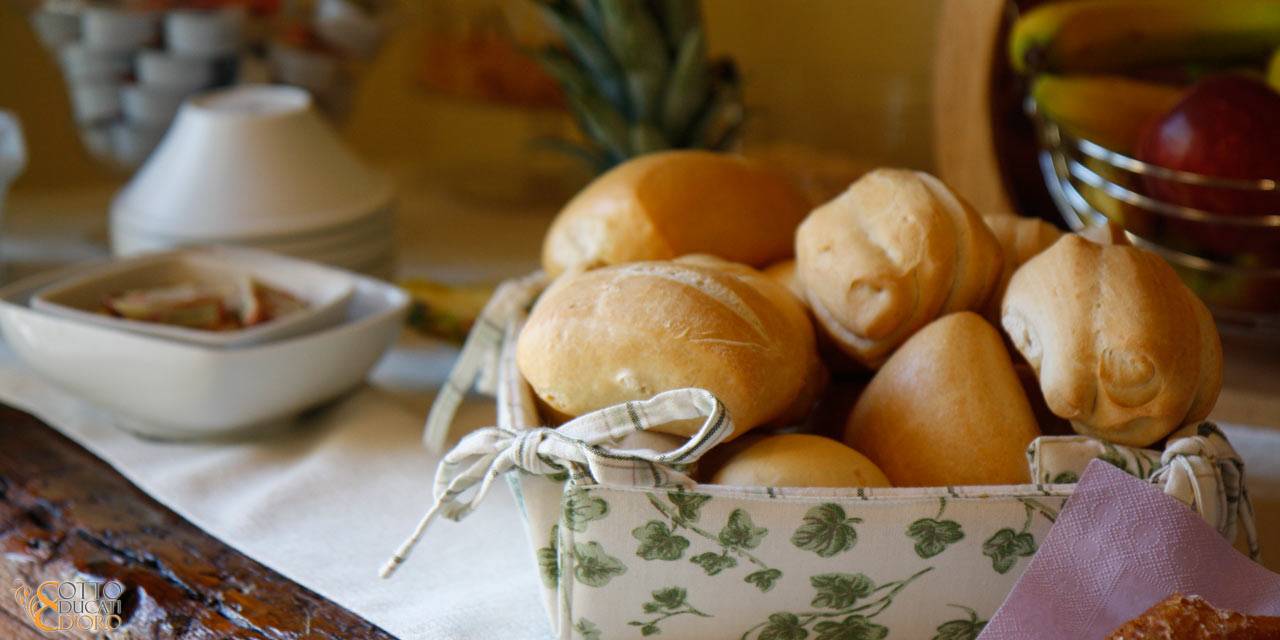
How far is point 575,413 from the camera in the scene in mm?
439

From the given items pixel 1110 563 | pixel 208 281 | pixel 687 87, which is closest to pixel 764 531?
pixel 1110 563

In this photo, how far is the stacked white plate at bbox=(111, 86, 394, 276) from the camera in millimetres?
768

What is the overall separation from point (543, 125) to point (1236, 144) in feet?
2.82

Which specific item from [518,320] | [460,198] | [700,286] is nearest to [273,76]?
[460,198]

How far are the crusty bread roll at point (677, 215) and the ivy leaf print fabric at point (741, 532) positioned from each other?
0.64 feet

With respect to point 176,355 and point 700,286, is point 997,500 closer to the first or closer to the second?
point 700,286

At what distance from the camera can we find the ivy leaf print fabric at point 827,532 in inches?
15.1

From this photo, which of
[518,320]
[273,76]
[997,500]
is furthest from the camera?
[273,76]

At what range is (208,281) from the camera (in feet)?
2.29

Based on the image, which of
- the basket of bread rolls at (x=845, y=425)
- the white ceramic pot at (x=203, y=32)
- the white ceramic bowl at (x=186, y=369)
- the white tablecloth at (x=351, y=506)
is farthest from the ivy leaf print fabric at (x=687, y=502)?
the white ceramic pot at (x=203, y=32)

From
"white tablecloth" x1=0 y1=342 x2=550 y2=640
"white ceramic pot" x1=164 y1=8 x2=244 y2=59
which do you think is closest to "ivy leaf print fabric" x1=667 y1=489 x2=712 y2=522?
"white tablecloth" x1=0 y1=342 x2=550 y2=640

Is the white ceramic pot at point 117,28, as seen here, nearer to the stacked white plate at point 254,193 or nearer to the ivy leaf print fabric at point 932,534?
the stacked white plate at point 254,193

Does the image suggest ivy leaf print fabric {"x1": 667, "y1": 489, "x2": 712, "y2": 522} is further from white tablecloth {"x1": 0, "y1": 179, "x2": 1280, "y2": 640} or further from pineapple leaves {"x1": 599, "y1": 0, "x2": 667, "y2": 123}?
pineapple leaves {"x1": 599, "y1": 0, "x2": 667, "y2": 123}

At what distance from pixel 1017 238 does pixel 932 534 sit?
17 cm
